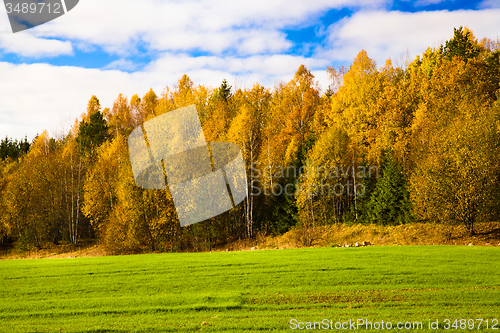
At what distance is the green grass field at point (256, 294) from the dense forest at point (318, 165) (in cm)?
939

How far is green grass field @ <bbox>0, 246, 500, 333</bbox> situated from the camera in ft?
29.2

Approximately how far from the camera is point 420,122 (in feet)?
108

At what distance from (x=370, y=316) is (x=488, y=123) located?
75.4 ft

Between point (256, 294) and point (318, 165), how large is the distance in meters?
21.4

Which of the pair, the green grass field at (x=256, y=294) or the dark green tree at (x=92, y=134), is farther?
the dark green tree at (x=92, y=134)

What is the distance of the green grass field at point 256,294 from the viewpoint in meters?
8.91

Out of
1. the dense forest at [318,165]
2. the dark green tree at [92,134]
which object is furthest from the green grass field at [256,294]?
the dark green tree at [92,134]

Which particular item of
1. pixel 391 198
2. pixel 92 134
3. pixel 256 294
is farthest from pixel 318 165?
pixel 92 134

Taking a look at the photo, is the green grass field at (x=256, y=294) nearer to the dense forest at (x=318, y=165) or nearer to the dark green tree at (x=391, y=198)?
the dense forest at (x=318, y=165)

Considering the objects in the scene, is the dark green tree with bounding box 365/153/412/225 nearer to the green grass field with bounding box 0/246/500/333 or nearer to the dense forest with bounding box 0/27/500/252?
Result: the dense forest with bounding box 0/27/500/252

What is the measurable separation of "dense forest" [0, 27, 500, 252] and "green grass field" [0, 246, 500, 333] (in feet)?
30.8

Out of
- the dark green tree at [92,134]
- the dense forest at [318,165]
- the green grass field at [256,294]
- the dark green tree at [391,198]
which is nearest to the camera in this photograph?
the green grass field at [256,294]

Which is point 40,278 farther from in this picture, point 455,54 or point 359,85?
point 455,54

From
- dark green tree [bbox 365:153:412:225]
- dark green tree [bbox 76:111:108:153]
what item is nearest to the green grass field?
dark green tree [bbox 365:153:412:225]
